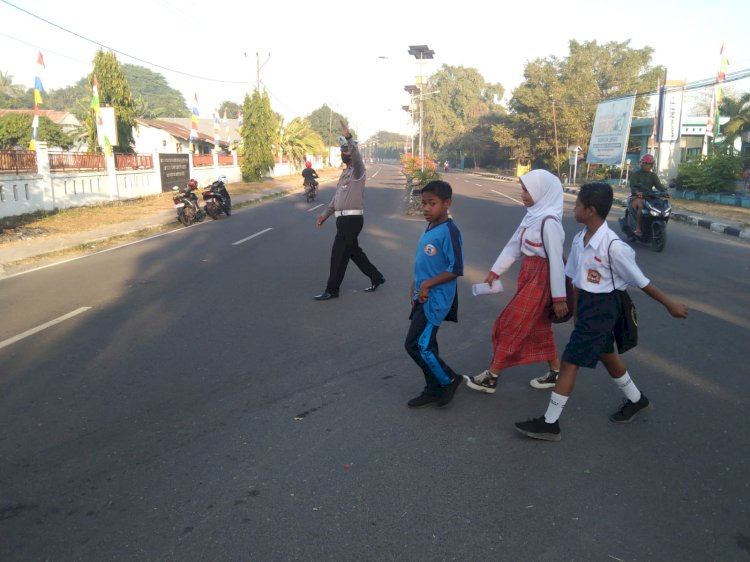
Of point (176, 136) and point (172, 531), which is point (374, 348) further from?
point (176, 136)

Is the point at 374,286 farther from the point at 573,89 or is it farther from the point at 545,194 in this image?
the point at 573,89

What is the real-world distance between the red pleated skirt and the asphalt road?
1.09ft

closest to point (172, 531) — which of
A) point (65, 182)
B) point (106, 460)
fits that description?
point (106, 460)

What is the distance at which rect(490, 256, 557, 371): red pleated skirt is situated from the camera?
12.6 ft

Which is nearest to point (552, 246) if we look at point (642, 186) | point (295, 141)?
Answer: point (642, 186)

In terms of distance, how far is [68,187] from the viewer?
1759cm

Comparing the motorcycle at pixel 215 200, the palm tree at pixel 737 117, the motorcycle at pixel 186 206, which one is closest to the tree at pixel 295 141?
the palm tree at pixel 737 117

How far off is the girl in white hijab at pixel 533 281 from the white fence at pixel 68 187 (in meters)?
14.5

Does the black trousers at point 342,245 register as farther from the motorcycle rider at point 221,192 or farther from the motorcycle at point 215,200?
the motorcycle rider at point 221,192

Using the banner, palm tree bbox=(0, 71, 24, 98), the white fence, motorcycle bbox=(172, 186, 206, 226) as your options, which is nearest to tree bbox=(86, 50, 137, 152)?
the white fence

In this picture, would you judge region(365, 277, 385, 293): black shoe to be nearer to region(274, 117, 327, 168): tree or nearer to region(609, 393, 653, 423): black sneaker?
region(609, 393, 653, 423): black sneaker

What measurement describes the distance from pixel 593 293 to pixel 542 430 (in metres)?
0.87

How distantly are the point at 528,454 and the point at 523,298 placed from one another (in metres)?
1.03

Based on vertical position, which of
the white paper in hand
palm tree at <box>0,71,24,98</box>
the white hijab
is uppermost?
palm tree at <box>0,71,24,98</box>
